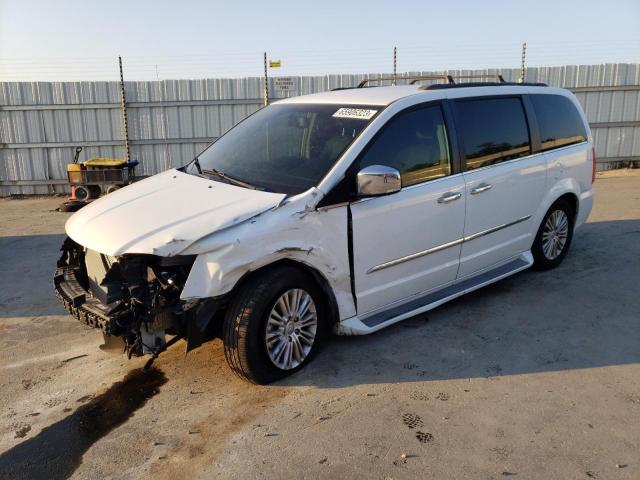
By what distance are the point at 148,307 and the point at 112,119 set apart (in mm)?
9645

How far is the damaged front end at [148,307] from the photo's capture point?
10.9 ft

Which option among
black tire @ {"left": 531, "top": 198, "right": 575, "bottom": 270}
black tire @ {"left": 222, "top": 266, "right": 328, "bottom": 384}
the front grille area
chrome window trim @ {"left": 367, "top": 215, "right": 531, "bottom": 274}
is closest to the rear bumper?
the front grille area

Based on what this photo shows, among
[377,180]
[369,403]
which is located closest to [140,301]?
[369,403]

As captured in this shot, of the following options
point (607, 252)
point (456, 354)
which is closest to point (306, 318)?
point (456, 354)

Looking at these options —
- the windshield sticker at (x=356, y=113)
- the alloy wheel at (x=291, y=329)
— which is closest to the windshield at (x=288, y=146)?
the windshield sticker at (x=356, y=113)

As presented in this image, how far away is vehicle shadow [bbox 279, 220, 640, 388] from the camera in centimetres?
391

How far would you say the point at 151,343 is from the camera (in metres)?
3.46

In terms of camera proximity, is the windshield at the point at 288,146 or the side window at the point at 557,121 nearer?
the windshield at the point at 288,146

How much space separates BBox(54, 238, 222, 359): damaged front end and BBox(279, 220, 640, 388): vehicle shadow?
0.83 metres

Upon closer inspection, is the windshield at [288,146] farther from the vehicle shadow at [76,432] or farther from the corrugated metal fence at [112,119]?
the corrugated metal fence at [112,119]

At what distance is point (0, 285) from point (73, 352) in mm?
2233

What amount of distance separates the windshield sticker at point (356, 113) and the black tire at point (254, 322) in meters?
1.26

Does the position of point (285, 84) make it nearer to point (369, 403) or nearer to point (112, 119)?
point (112, 119)

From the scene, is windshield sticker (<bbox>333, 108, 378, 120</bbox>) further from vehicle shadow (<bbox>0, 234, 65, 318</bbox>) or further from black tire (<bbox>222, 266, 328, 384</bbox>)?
vehicle shadow (<bbox>0, 234, 65, 318</bbox>)
